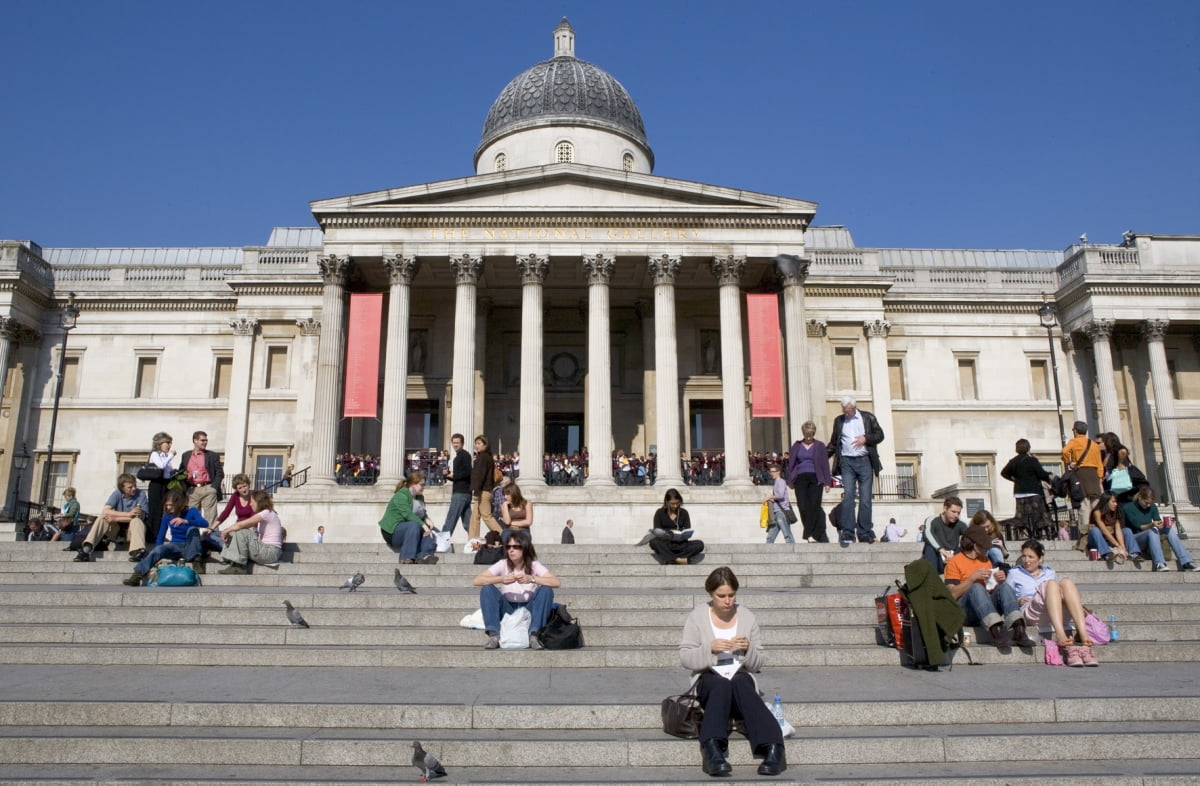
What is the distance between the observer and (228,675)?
8.11m

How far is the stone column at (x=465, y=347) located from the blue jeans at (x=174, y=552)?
13755mm

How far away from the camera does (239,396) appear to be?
110 feet

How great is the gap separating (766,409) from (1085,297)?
1610cm

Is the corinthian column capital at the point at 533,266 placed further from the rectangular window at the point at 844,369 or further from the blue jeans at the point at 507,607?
the blue jeans at the point at 507,607

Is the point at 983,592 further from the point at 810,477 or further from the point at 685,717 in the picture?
the point at 810,477

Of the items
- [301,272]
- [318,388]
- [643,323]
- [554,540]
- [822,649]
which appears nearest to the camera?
[822,649]

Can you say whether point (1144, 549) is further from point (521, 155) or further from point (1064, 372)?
point (521, 155)

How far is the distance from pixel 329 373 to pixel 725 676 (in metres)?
22.8

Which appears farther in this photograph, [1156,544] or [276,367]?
[276,367]

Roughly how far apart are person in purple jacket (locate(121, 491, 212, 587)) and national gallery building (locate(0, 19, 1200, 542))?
42.7 ft

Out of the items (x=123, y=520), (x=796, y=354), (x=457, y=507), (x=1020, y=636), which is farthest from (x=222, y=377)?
(x=1020, y=636)

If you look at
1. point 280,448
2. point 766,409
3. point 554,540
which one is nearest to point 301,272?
point 280,448

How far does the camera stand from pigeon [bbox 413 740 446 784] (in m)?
5.70

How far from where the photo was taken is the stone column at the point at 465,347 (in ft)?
87.1
